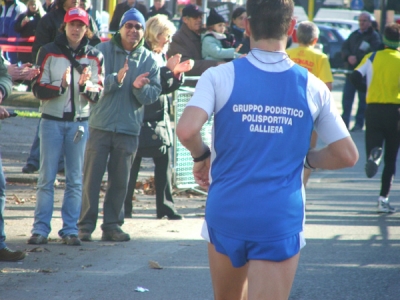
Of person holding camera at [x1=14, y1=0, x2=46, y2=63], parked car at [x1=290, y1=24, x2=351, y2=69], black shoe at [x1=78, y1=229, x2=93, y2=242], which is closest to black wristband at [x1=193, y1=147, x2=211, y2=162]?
black shoe at [x1=78, y1=229, x2=93, y2=242]

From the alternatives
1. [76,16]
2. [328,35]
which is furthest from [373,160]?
[328,35]

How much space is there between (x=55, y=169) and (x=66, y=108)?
1.91ft

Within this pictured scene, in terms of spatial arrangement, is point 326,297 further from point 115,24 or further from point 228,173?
point 115,24

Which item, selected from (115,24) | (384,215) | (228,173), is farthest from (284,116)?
(115,24)

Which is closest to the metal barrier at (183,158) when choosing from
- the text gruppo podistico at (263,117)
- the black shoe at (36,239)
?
the black shoe at (36,239)

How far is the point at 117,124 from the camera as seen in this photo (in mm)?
7359

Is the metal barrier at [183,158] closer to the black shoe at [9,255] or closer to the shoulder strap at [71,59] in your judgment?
the shoulder strap at [71,59]

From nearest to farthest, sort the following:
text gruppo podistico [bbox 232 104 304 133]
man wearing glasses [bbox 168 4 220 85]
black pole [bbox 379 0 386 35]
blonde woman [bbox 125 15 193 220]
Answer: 1. text gruppo podistico [bbox 232 104 304 133]
2. blonde woman [bbox 125 15 193 220]
3. man wearing glasses [bbox 168 4 220 85]
4. black pole [bbox 379 0 386 35]

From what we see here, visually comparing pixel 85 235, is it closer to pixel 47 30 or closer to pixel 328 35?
pixel 47 30

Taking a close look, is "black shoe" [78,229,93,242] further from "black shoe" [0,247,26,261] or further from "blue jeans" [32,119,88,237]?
"black shoe" [0,247,26,261]

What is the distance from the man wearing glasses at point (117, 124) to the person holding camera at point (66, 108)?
257mm

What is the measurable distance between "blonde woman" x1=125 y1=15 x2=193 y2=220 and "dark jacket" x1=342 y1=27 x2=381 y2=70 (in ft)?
32.5

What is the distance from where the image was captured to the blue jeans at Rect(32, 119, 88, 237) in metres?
7.06

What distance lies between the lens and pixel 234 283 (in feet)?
11.4
